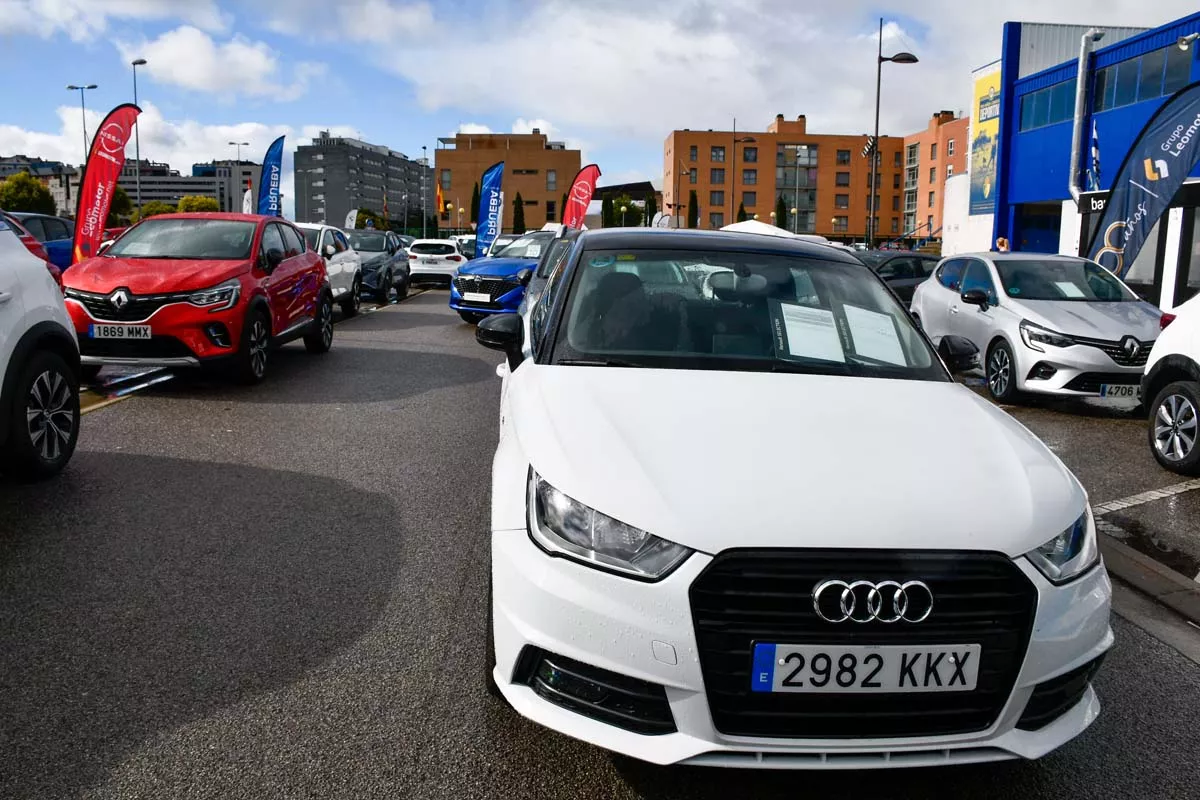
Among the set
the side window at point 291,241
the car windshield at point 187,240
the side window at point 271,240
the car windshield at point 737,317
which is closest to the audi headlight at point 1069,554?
the car windshield at point 737,317

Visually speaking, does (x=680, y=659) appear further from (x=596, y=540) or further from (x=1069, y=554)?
(x=1069, y=554)

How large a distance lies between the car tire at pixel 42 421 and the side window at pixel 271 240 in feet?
14.9

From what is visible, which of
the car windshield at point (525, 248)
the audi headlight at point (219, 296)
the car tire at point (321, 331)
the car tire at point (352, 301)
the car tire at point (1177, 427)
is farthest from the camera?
the car tire at point (352, 301)

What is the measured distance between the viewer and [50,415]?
5891 mm

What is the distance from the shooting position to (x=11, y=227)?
593 centimetres

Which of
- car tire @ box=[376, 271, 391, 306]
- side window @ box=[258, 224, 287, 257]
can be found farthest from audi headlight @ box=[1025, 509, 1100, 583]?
car tire @ box=[376, 271, 391, 306]

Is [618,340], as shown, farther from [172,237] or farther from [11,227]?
[172,237]

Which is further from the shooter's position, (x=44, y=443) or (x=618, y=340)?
(x=44, y=443)

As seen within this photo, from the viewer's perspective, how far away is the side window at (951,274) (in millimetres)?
11594

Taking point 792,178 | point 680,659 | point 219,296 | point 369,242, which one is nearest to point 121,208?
point 792,178

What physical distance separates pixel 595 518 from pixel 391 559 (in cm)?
240

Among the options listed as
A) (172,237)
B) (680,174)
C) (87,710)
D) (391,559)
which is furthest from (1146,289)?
(680,174)

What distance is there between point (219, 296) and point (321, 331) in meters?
3.13

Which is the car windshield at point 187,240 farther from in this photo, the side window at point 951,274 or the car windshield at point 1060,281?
the car windshield at point 1060,281
